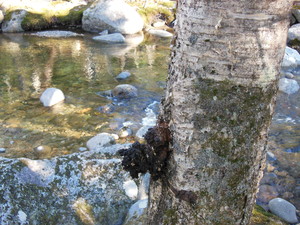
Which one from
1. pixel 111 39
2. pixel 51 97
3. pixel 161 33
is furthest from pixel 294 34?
pixel 51 97

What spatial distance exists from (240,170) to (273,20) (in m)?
0.70

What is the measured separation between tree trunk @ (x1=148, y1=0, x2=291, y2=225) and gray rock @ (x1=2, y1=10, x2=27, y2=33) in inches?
654

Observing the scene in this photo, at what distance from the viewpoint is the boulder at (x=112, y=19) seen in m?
16.3

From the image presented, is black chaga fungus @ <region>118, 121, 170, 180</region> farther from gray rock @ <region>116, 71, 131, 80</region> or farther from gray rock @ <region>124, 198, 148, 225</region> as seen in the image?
gray rock @ <region>116, 71, 131, 80</region>

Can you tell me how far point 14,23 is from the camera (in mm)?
16094

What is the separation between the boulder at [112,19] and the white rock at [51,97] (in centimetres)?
915

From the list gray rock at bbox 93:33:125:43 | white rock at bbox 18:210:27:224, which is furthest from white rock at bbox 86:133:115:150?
gray rock at bbox 93:33:125:43

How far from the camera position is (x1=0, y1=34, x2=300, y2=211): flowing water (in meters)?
6.00

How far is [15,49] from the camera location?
41.1ft

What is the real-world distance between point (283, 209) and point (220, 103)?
3.76 meters

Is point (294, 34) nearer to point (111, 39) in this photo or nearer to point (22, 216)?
point (111, 39)

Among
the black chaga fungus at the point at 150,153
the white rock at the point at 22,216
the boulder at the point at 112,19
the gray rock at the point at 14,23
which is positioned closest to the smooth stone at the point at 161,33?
the boulder at the point at 112,19

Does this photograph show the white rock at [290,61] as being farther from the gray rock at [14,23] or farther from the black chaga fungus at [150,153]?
the gray rock at [14,23]

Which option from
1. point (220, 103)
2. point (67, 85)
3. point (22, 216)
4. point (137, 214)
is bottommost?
point (67, 85)
